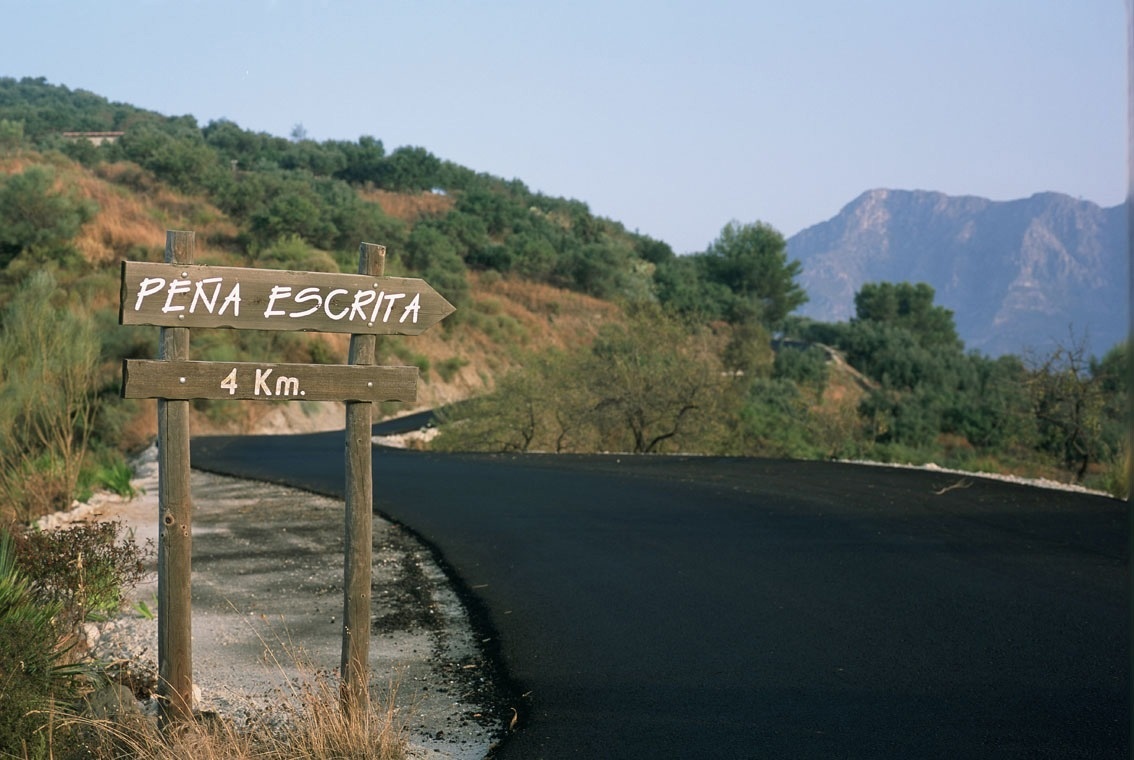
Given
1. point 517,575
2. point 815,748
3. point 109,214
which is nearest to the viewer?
point 815,748

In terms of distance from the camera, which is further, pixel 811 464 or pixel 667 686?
pixel 811 464

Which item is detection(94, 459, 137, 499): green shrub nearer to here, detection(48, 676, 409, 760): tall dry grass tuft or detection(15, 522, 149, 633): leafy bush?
detection(15, 522, 149, 633): leafy bush

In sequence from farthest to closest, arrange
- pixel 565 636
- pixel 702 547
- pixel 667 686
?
pixel 702 547 → pixel 565 636 → pixel 667 686

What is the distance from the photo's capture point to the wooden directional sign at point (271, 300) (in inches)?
227

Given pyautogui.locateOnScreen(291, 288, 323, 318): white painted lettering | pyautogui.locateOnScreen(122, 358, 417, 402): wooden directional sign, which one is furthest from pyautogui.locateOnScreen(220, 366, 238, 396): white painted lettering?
pyautogui.locateOnScreen(291, 288, 323, 318): white painted lettering

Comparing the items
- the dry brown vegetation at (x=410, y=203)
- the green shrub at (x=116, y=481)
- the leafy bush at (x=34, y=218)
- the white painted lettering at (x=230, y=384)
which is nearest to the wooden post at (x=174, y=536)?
the white painted lettering at (x=230, y=384)

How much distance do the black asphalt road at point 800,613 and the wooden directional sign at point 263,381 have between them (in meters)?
1.92

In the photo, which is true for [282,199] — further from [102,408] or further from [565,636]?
[565,636]

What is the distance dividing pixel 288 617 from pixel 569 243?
69644mm

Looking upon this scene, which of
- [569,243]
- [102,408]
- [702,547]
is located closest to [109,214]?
[102,408]

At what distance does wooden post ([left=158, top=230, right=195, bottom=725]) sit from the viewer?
19.1ft

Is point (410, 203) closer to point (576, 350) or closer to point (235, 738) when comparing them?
point (576, 350)

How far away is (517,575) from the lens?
10.1 meters

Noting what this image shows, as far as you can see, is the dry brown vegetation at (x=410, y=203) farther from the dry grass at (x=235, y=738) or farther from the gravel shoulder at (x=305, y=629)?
the dry grass at (x=235, y=738)
